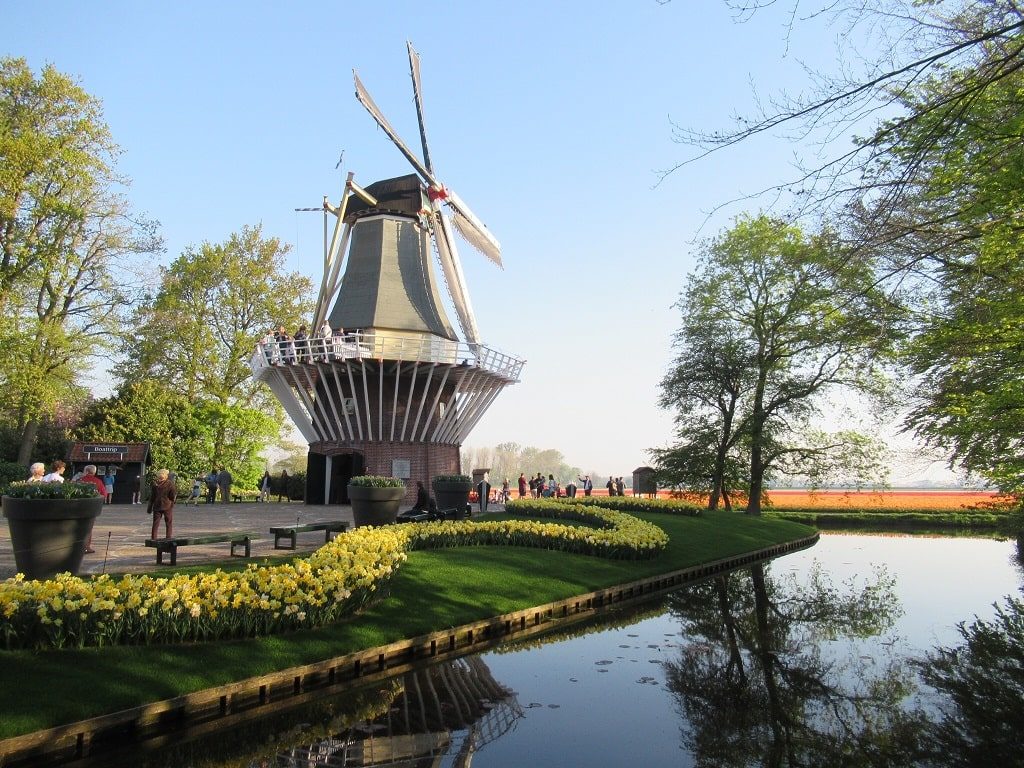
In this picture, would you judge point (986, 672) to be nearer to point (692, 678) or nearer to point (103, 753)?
point (692, 678)

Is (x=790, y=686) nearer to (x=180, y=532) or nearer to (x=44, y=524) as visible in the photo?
(x=44, y=524)

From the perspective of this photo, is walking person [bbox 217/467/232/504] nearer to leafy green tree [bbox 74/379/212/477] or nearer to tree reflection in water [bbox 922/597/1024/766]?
leafy green tree [bbox 74/379/212/477]

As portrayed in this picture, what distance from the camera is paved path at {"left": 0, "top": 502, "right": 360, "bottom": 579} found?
1095 cm

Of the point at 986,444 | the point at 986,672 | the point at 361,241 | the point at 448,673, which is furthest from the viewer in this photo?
the point at 361,241

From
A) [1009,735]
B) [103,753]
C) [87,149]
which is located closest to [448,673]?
[103,753]

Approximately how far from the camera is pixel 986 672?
344 inches

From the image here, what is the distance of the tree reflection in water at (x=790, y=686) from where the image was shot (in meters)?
6.06

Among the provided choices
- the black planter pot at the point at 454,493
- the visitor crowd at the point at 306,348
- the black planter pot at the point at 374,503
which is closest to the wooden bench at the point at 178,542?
the black planter pot at the point at 374,503

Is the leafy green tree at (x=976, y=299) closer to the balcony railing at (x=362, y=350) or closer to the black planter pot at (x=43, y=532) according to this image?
the black planter pot at (x=43, y=532)

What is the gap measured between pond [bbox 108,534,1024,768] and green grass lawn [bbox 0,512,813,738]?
2.36 ft

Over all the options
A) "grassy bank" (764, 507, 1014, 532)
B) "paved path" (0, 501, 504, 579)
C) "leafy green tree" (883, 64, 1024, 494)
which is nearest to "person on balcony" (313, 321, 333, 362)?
"paved path" (0, 501, 504, 579)

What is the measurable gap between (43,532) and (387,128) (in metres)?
28.6

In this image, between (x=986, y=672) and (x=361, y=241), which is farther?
(x=361, y=241)

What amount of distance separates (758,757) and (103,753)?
17.7 ft
